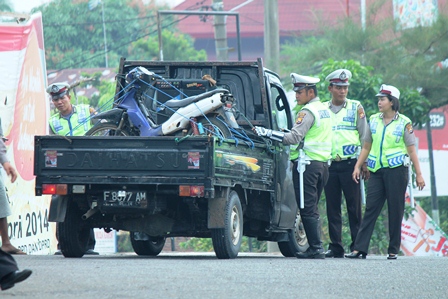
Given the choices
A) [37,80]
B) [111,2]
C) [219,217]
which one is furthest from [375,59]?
[111,2]

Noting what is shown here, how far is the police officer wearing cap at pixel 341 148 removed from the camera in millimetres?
13016

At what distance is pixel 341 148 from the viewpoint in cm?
1304

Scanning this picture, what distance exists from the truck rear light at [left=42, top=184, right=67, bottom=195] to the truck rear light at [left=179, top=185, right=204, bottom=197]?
45.4 inches

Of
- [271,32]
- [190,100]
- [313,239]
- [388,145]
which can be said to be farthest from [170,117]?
[271,32]

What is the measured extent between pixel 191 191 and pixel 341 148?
8.70 feet

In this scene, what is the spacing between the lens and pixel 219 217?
11281 mm

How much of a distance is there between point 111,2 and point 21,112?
47853 mm

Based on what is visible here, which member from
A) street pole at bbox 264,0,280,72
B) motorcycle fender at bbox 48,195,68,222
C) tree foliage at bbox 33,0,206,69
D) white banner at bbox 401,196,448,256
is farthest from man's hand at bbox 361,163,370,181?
tree foliage at bbox 33,0,206,69

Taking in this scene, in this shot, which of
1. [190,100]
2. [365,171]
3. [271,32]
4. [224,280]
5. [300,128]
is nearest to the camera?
[224,280]

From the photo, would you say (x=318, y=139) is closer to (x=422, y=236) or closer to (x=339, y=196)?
(x=339, y=196)

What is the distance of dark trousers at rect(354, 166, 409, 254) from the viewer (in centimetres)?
1257

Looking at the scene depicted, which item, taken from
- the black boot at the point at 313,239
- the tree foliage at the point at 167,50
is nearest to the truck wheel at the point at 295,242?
the black boot at the point at 313,239

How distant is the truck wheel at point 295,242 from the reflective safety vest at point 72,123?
2663 millimetres

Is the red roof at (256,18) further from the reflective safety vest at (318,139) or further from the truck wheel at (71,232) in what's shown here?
the truck wheel at (71,232)
